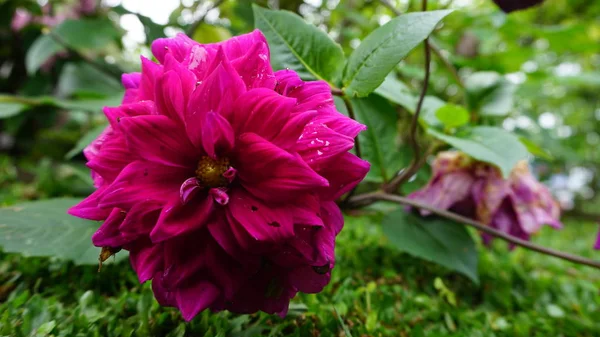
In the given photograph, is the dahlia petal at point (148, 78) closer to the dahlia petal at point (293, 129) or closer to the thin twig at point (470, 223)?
the dahlia petal at point (293, 129)

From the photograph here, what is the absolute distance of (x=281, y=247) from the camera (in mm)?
292

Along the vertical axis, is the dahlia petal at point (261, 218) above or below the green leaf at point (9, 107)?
above

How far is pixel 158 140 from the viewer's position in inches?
11.5

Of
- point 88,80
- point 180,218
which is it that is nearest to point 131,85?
point 180,218

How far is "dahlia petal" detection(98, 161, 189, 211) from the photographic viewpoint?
0.28 meters

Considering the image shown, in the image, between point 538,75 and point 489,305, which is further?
point 538,75

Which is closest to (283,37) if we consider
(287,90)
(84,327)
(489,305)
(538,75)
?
(287,90)

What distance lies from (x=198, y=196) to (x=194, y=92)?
0.25 feet

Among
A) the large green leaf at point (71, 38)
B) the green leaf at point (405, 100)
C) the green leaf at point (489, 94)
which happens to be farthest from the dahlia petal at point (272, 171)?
Result: the large green leaf at point (71, 38)

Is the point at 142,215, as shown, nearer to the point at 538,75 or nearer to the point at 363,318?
the point at 363,318

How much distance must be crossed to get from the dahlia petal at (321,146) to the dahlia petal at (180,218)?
0.08 metres

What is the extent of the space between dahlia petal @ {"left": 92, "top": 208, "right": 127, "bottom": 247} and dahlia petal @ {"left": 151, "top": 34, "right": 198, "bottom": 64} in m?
0.13

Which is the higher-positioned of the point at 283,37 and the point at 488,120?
the point at 283,37

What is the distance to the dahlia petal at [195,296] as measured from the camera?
0.97 feet
